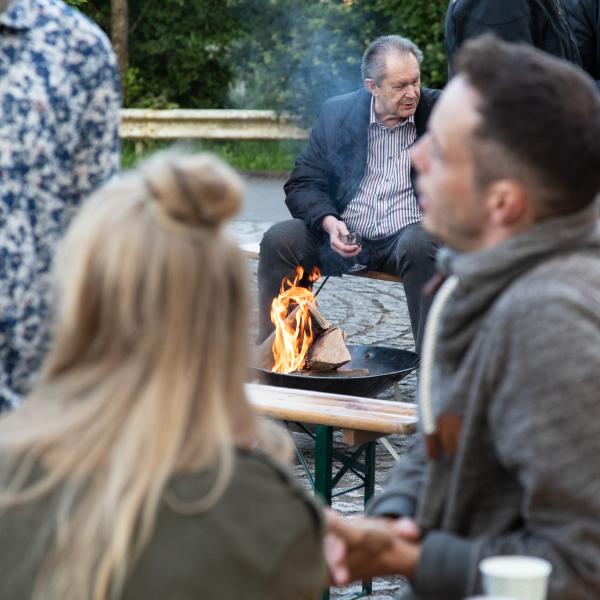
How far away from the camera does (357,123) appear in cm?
649

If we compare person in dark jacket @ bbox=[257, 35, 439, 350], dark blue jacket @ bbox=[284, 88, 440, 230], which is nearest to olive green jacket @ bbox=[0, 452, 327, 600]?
person in dark jacket @ bbox=[257, 35, 439, 350]

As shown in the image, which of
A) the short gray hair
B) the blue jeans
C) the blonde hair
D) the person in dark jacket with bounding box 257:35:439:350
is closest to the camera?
the blonde hair

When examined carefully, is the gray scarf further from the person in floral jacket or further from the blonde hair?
the person in floral jacket

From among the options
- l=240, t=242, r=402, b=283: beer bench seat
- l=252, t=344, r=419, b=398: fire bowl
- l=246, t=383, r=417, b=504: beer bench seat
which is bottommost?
l=252, t=344, r=419, b=398: fire bowl

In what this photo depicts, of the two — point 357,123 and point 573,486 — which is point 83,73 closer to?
point 573,486

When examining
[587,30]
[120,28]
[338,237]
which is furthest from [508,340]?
[120,28]

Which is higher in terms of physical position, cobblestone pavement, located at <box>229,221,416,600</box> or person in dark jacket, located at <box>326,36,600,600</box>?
person in dark jacket, located at <box>326,36,600,600</box>

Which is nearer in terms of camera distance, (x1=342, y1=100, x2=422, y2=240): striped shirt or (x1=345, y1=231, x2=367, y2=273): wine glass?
(x1=345, y1=231, x2=367, y2=273): wine glass

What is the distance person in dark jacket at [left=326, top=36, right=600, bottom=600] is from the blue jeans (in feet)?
12.0

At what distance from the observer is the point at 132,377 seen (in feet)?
5.53

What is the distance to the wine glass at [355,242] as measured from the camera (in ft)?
20.2

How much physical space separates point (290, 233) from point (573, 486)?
444cm

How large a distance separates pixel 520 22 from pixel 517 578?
3140mm

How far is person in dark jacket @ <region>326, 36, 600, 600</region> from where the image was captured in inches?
77.1
